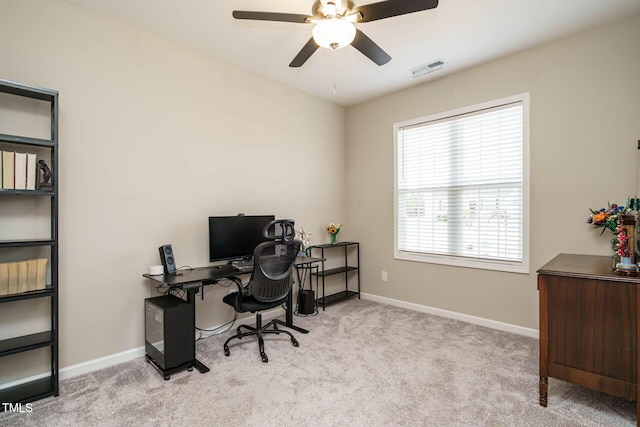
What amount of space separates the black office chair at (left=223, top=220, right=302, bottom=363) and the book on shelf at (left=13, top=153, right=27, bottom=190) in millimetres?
1588

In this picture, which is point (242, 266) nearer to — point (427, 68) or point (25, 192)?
point (25, 192)

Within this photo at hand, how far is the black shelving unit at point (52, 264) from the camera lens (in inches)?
79.9

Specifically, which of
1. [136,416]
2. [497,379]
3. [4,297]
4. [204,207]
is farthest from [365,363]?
[4,297]

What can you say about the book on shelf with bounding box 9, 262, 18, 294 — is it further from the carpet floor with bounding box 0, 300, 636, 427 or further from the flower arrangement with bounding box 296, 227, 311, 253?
the flower arrangement with bounding box 296, 227, 311, 253

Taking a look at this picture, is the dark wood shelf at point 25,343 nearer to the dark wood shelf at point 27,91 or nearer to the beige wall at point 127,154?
the beige wall at point 127,154

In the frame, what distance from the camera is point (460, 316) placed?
3.68 metres

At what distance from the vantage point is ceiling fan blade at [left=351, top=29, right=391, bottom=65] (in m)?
2.27

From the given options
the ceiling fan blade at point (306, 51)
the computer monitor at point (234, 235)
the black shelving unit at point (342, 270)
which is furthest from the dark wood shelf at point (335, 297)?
the ceiling fan blade at point (306, 51)

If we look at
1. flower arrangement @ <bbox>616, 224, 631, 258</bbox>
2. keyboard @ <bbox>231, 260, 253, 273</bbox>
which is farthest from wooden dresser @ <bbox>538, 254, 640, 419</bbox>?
keyboard @ <bbox>231, 260, 253, 273</bbox>

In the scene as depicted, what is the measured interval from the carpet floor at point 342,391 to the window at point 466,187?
101 cm

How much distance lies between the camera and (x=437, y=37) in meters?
2.91

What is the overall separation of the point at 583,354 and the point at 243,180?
3178 mm

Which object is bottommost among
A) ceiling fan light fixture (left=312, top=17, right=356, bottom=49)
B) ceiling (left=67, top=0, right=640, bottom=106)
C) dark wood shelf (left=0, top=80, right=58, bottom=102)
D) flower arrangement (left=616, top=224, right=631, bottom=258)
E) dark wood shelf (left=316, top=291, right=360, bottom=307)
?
dark wood shelf (left=316, top=291, right=360, bottom=307)

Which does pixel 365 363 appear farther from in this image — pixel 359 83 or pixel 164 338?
pixel 359 83
